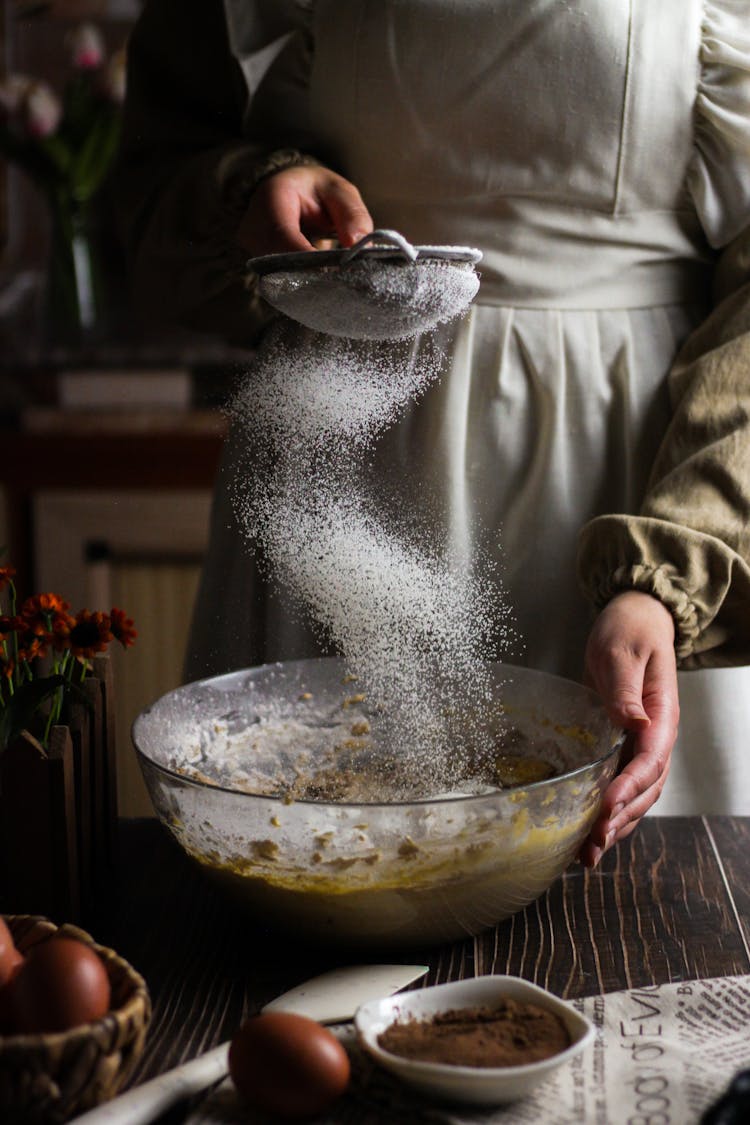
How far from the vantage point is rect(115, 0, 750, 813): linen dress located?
97 centimetres

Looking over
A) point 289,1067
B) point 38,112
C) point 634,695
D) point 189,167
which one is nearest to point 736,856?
point 634,695

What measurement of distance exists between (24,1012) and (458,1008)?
220mm

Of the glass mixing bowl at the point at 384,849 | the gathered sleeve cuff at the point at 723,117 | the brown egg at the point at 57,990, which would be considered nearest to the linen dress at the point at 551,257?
the gathered sleeve cuff at the point at 723,117

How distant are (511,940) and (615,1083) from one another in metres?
0.17

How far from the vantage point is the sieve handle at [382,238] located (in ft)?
2.40

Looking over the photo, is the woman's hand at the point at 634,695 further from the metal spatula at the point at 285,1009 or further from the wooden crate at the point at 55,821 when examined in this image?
the wooden crate at the point at 55,821

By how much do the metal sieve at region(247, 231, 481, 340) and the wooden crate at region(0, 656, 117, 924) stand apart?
0.31m

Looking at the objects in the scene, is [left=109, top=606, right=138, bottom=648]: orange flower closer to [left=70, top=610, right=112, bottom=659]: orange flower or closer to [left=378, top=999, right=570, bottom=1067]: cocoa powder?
[left=70, top=610, right=112, bottom=659]: orange flower

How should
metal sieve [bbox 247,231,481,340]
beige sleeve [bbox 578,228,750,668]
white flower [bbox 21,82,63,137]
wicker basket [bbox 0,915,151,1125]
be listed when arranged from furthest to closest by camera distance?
white flower [bbox 21,82,63,137]
beige sleeve [bbox 578,228,750,668]
metal sieve [bbox 247,231,481,340]
wicker basket [bbox 0,915,151,1125]

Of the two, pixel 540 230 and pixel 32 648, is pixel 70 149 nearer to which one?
pixel 540 230

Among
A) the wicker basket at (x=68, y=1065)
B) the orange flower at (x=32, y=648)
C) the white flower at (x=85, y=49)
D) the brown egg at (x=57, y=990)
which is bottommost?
the wicker basket at (x=68, y=1065)

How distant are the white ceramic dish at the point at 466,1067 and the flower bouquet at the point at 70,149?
6.95 feet

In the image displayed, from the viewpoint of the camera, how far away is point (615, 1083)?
58 cm

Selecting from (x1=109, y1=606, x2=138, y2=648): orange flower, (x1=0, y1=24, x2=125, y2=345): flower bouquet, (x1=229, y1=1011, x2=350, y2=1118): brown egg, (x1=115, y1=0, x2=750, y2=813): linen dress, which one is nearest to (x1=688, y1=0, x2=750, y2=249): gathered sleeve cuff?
(x1=115, y1=0, x2=750, y2=813): linen dress
